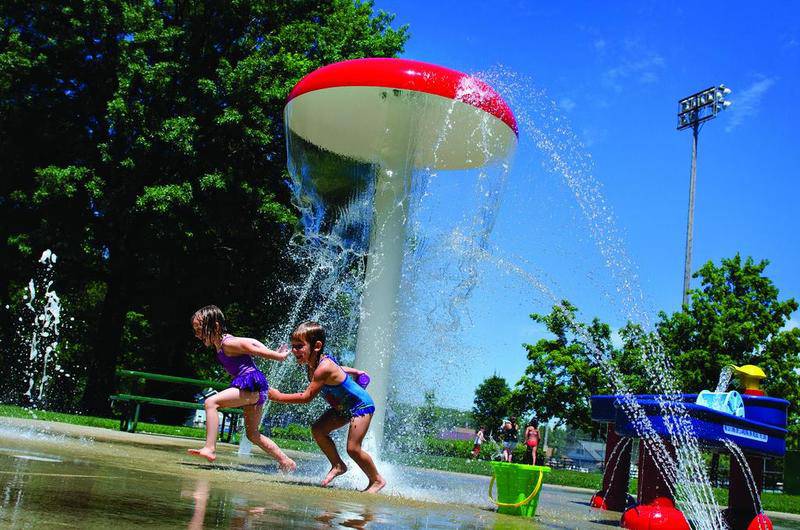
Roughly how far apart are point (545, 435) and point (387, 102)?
35.2 meters

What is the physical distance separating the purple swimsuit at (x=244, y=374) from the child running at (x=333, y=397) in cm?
21

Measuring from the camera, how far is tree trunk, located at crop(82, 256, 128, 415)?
19.1 m

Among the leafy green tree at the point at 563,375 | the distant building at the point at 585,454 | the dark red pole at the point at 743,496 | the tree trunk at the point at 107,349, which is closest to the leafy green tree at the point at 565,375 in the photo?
the leafy green tree at the point at 563,375

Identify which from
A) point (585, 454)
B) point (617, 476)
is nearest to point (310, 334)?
point (617, 476)

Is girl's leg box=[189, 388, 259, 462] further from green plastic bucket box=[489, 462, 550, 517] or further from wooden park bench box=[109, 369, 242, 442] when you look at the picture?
wooden park bench box=[109, 369, 242, 442]

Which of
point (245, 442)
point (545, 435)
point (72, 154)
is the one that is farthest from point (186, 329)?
point (545, 435)

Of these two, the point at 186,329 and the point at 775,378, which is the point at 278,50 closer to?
the point at 186,329

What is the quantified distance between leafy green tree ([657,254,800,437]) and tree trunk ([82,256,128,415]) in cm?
1773

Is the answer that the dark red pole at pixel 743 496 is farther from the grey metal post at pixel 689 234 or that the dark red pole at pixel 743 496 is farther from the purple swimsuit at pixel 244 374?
the grey metal post at pixel 689 234

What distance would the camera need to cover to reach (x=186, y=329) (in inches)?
920

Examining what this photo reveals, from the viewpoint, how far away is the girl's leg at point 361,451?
19.0 feet

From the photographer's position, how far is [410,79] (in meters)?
7.35

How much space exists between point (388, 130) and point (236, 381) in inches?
129

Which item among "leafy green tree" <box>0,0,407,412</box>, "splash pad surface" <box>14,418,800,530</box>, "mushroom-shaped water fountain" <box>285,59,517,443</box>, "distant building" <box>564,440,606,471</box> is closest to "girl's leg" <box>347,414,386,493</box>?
"splash pad surface" <box>14,418,800,530</box>
